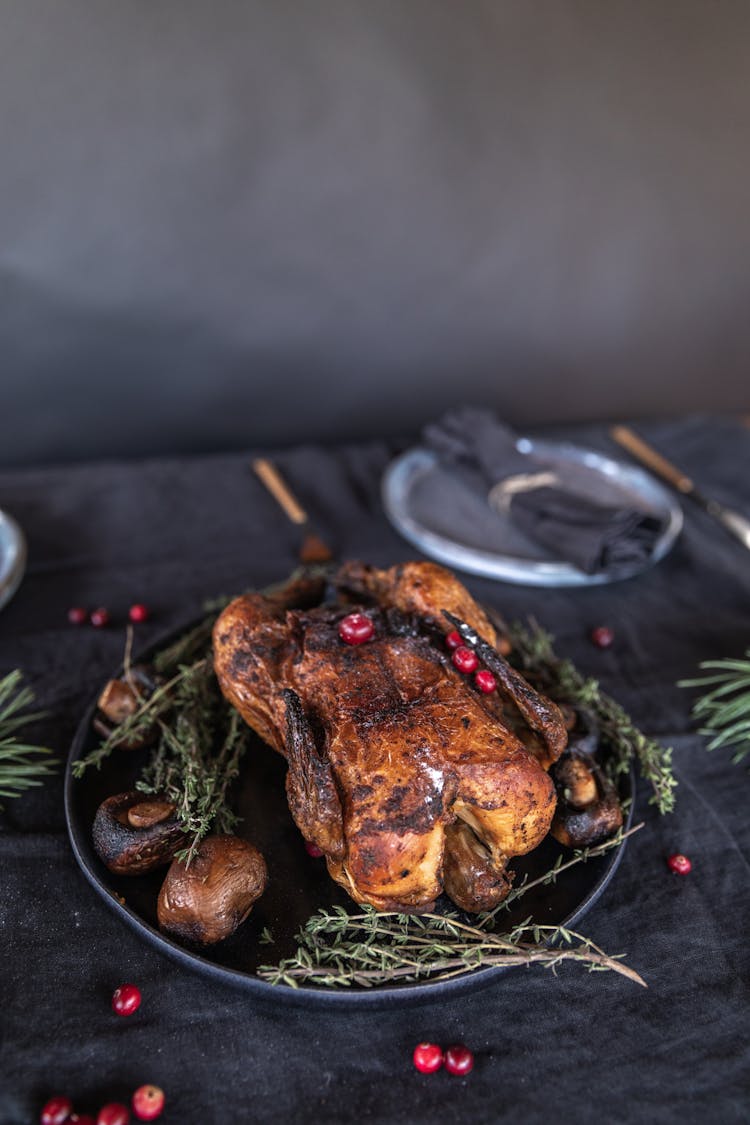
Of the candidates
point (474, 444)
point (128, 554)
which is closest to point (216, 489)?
point (128, 554)

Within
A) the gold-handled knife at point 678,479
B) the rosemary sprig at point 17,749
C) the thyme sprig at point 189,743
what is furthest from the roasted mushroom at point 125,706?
the gold-handled knife at point 678,479

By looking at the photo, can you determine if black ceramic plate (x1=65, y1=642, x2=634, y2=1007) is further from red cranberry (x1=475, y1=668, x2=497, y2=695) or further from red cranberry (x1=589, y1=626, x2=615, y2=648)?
red cranberry (x1=589, y1=626, x2=615, y2=648)

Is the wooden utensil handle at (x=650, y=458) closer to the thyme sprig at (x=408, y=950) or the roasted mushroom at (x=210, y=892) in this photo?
the thyme sprig at (x=408, y=950)

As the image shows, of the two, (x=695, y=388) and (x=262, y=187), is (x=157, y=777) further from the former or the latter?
(x=695, y=388)

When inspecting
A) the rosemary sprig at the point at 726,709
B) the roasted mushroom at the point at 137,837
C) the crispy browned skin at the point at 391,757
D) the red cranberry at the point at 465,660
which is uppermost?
the red cranberry at the point at 465,660

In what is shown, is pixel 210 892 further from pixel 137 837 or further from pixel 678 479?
pixel 678 479
